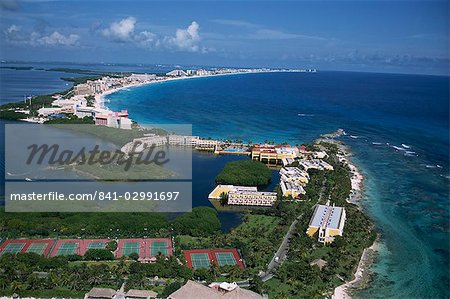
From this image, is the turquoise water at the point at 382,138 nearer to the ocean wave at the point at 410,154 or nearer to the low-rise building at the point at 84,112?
the ocean wave at the point at 410,154

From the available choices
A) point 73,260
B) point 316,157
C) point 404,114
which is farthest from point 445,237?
point 404,114

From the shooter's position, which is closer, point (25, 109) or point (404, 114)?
point (25, 109)

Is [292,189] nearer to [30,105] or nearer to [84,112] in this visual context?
[84,112]

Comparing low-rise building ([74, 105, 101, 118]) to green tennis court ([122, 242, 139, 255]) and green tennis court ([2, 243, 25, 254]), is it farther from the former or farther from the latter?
green tennis court ([122, 242, 139, 255])

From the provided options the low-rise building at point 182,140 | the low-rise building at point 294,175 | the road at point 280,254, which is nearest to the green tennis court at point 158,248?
the road at point 280,254

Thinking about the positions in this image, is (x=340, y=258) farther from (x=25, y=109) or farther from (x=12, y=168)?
(x=25, y=109)
